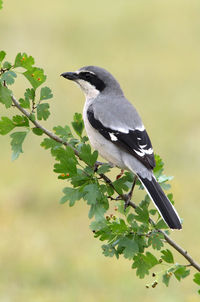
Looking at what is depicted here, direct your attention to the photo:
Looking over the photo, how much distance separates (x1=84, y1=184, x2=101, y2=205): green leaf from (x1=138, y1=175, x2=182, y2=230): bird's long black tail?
412mm

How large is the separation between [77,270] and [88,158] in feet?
14.2

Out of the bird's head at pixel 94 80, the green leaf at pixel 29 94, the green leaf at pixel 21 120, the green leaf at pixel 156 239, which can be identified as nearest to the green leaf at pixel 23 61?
the green leaf at pixel 29 94

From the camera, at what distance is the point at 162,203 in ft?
12.1

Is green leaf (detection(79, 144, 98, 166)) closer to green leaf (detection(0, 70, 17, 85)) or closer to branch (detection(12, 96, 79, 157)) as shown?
branch (detection(12, 96, 79, 157))

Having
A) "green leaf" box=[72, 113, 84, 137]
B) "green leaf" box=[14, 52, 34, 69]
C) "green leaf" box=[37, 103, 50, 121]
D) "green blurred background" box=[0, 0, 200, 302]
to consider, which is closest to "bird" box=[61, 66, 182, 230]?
"green leaf" box=[72, 113, 84, 137]

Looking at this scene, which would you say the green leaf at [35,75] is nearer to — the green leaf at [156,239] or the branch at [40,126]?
Answer: the branch at [40,126]

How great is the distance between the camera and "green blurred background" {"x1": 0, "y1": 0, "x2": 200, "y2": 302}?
726cm

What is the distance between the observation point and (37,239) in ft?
26.8

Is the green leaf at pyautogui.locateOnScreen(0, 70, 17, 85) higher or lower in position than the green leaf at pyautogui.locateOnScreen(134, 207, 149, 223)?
higher

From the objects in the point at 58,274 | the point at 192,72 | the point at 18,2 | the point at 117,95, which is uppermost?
the point at 18,2

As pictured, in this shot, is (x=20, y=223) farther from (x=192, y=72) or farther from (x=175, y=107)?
(x=192, y=72)

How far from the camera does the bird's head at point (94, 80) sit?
4879mm

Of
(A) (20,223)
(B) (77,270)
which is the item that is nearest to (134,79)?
(A) (20,223)

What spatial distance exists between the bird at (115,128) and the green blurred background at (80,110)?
2.79m
